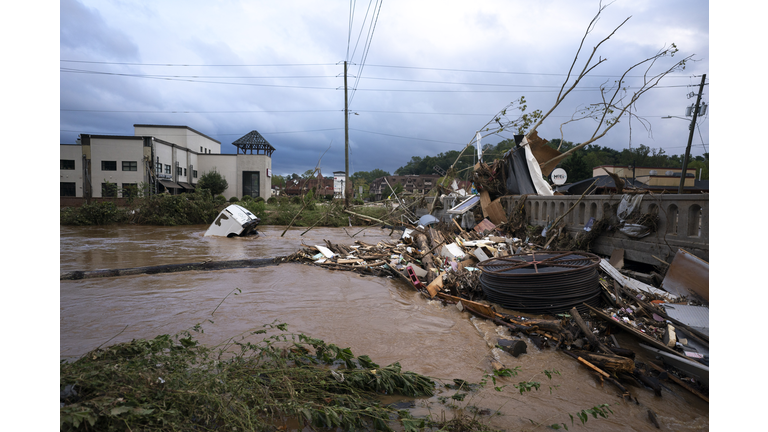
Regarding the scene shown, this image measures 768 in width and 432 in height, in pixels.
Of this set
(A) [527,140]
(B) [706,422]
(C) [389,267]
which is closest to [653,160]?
(A) [527,140]

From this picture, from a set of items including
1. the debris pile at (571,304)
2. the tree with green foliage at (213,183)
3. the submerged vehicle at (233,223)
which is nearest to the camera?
the debris pile at (571,304)

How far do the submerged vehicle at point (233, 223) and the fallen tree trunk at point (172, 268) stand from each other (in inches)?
258

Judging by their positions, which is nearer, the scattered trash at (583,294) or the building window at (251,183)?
the scattered trash at (583,294)

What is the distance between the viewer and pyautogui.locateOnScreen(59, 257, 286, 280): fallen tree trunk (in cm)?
885

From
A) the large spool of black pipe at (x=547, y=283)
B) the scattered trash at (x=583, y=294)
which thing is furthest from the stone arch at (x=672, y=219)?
the large spool of black pipe at (x=547, y=283)

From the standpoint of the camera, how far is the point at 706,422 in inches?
136

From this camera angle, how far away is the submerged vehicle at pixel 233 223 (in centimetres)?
1678

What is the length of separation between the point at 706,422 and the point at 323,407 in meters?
3.48

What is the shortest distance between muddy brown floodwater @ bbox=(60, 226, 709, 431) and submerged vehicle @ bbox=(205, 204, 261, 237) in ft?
18.3

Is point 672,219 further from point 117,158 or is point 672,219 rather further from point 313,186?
point 117,158

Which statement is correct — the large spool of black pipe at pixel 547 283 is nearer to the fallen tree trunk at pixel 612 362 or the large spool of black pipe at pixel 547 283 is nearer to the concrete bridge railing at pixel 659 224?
the concrete bridge railing at pixel 659 224

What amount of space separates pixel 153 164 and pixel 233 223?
25.2 m

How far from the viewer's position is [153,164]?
Result: 36125mm

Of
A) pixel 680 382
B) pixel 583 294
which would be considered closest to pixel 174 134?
pixel 583 294
